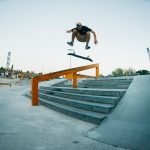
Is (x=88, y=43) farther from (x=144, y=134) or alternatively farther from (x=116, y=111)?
(x=144, y=134)

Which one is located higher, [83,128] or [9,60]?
[9,60]

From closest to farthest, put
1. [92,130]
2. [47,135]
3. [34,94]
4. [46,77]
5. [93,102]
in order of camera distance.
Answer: [47,135], [92,130], [93,102], [34,94], [46,77]

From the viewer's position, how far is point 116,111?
3934mm

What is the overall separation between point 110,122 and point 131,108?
0.62 metres

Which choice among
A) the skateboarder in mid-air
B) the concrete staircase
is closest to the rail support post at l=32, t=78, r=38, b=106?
the concrete staircase

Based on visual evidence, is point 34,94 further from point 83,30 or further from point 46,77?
point 83,30

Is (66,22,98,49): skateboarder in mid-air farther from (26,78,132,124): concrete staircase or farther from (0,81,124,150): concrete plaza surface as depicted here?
(0,81,124,150): concrete plaza surface

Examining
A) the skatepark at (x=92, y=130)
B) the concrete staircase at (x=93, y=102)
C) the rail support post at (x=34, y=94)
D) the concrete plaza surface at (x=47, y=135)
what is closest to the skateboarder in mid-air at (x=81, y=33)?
the concrete staircase at (x=93, y=102)

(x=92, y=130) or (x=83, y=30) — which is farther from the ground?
(x=83, y=30)

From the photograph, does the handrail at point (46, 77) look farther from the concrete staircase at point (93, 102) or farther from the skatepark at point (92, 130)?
the skatepark at point (92, 130)

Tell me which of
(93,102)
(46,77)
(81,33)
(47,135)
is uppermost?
(81,33)

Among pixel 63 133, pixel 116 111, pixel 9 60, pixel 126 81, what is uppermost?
pixel 9 60

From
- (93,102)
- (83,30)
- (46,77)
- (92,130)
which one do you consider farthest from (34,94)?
(92,130)

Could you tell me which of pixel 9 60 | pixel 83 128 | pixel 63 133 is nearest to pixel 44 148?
pixel 63 133
